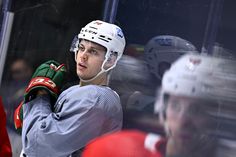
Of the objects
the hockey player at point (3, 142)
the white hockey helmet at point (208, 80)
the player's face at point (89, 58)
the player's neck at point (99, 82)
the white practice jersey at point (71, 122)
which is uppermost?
the white hockey helmet at point (208, 80)

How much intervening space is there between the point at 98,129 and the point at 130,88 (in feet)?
1.11

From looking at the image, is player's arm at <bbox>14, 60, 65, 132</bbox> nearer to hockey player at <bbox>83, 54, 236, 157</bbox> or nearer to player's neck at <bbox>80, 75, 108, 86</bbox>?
player's neck at <bbox>80, 75, 108, 86</bbox>

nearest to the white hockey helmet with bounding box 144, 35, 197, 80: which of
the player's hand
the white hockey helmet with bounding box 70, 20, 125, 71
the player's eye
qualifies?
the white hockey helmet with bounding box 70, 20, 125, 71

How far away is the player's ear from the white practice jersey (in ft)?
0.43

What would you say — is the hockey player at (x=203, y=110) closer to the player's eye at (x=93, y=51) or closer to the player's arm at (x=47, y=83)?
the player's eye at (x=93, y=51)

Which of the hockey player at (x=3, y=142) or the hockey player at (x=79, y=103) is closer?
the hockey player at (x=79, y=103)

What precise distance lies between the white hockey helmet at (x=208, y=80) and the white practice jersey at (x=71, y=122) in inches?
14.0

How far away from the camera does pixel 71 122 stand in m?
2.46

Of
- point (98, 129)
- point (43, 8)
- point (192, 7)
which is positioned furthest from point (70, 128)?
point (43, 8)

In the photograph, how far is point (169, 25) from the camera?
2590mm

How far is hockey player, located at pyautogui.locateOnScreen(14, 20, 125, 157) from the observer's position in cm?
247

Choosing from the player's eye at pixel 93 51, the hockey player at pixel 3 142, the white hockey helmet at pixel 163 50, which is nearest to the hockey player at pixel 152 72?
the white hockey helmet at pixel 163 50

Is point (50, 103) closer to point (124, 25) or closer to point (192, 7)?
point (124, 25)

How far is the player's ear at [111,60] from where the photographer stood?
8.65ft
